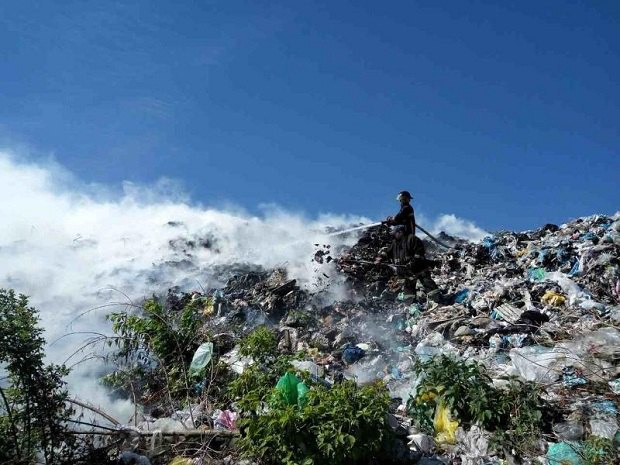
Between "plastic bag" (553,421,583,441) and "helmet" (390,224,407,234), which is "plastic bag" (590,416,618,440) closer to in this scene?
"plastic bag" (553,421,583,441)

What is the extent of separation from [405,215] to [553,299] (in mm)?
2118

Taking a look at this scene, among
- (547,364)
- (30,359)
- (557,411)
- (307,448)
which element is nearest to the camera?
(307,448)

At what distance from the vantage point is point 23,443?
2975 mm

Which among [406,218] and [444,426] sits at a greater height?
[406,218]

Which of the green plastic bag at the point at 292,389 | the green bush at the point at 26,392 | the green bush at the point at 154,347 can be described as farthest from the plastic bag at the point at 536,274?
the green bush at the point at 26,392

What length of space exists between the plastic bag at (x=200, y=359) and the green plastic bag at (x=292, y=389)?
3.72 feet

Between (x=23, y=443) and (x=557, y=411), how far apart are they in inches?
133

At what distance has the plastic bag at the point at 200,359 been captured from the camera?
434 centimetres

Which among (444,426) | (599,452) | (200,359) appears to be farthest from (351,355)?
(599,452)

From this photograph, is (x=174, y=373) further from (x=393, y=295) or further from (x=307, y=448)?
(x=393, y=295)

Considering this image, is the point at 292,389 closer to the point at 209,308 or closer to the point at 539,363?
the point at 539,363

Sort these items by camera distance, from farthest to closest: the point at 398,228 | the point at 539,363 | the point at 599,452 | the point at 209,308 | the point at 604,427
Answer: the point at 209,308 < the point at 398,228 < the point at 539,363 < the point at 604,427 < the point at 599,452

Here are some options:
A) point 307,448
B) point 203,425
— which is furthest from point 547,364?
point 203,425

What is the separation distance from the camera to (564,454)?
9.33 ft
